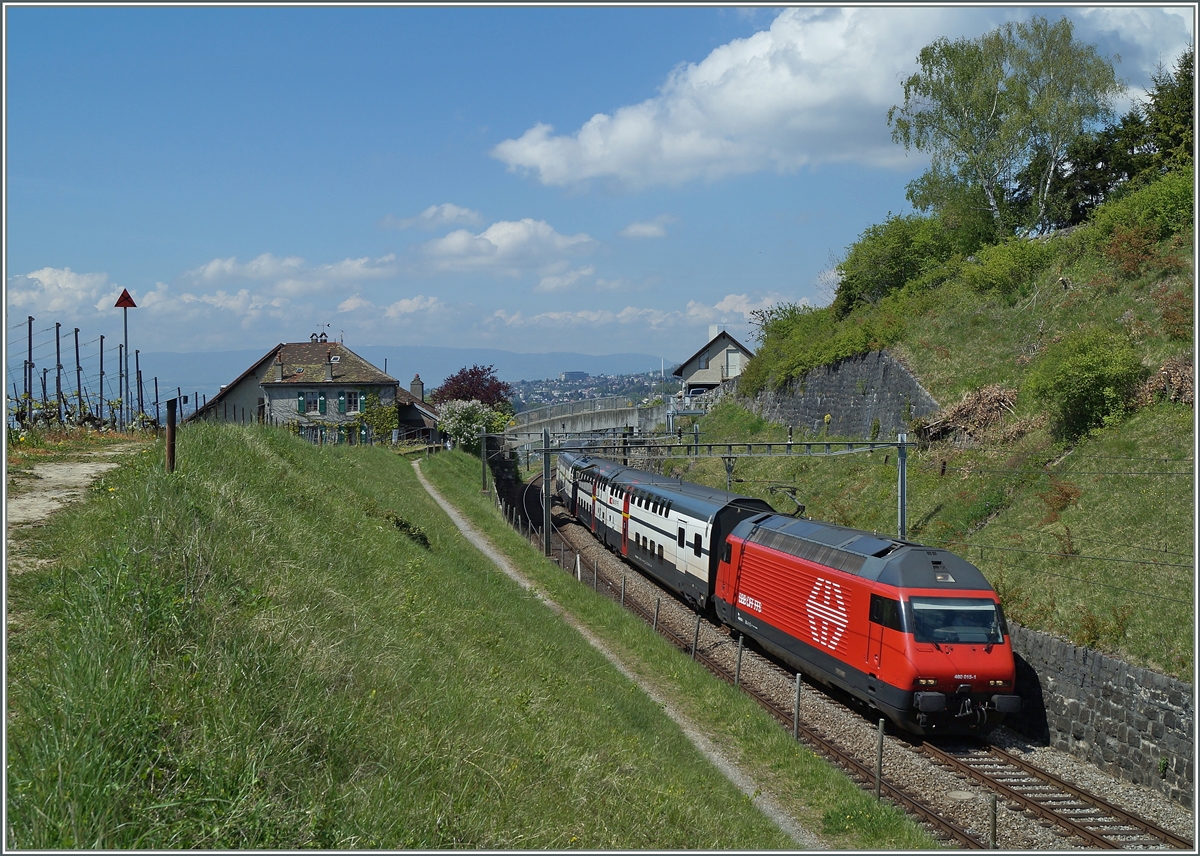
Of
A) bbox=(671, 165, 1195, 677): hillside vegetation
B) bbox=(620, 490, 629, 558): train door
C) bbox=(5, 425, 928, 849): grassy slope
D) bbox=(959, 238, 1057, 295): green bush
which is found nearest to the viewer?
bbox=(5, 425, 928, 849): grassy slope

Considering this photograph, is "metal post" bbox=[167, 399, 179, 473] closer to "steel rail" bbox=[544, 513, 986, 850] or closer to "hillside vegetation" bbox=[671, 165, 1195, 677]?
"steel rail" bbox=[544, 513, 986, 850]

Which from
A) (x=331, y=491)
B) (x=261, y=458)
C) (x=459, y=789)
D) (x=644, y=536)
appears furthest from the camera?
(x=644, y=536)

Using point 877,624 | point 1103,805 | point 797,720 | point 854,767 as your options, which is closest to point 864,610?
point 877,624

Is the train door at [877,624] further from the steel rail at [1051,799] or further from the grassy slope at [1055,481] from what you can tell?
the grassy slope at [1055,481]

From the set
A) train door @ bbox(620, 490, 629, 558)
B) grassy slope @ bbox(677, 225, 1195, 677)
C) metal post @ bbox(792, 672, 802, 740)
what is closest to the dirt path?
metal post @ bbox(792, 672, 802, 740)

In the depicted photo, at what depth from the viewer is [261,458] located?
59.1 feet

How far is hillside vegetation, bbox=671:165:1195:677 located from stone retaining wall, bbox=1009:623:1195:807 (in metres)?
0.43

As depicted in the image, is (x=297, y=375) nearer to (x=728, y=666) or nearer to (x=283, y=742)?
(x=728, y=666)

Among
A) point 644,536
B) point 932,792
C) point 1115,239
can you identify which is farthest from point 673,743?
point 1115,239

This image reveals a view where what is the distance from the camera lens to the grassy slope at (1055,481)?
55.7 feet

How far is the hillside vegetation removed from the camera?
58.6 ft

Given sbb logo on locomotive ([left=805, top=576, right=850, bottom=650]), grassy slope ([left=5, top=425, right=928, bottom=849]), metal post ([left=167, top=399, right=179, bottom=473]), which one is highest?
metal post ([left=167, top=399, right=179, bottom=473])

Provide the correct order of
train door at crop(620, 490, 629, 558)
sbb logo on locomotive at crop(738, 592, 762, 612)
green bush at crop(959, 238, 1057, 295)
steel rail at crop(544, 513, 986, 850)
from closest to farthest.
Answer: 1. steel rail at crop(544, 513, 986, 850)
2. sbb logo on locomotive at crop(738, 592, 762, 612)
3. train door at crop(620, 490, 629, 558)
4. green bush at crop(959, 238, 1057, 295)

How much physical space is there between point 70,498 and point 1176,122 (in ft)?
139
